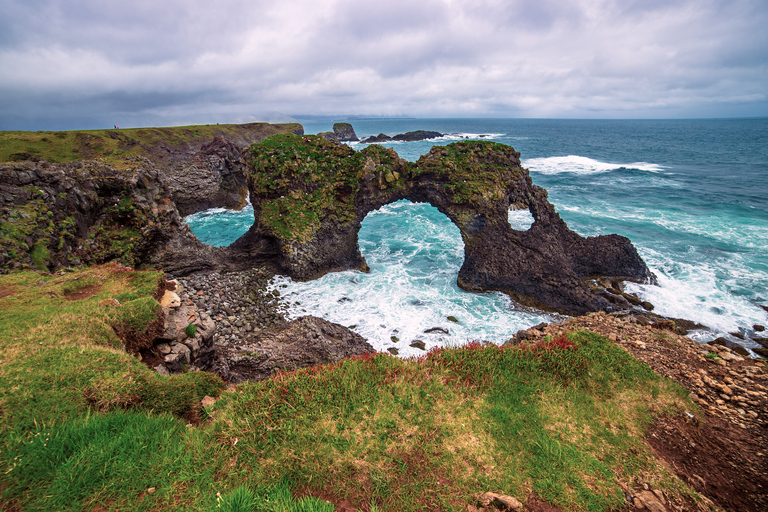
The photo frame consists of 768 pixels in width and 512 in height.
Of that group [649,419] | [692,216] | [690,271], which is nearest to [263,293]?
[649,419]

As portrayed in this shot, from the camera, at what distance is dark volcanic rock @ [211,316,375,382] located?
623 inches

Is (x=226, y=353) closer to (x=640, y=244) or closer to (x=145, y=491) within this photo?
(x=145, y=491)

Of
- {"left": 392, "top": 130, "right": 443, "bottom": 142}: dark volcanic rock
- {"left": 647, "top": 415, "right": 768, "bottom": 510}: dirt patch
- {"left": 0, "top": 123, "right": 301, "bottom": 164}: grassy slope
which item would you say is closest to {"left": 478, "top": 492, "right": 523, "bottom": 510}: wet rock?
{"left": 647, "top": 415, "right": 768, "bottom": 510}: dirt patch

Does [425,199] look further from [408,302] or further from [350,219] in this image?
[408,302]

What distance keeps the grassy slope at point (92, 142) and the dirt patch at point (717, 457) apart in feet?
116

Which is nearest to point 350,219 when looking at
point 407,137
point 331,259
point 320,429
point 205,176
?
point 331,259

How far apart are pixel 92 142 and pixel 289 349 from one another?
6565cm

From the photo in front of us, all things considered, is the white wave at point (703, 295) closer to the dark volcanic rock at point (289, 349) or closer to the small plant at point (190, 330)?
the dark volcanic rock at point (289, 349)

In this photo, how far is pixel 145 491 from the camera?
5.25 metres

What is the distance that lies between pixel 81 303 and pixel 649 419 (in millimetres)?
18418

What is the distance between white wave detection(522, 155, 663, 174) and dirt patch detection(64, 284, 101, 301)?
255ft

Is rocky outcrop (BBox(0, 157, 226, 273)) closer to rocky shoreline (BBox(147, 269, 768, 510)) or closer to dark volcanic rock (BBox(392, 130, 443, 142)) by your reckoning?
rocky shoreline (BBox(147, 269, 768, 510))

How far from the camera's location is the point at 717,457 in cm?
762

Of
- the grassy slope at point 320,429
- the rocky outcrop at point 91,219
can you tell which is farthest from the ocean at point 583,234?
the rocky outcrop at point 91,219
